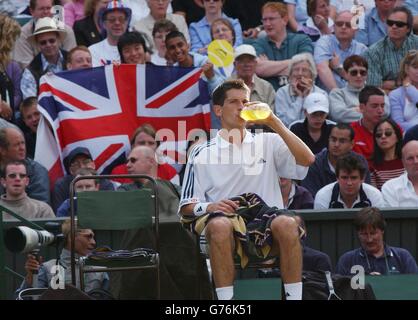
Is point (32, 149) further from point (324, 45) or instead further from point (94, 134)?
point (324, 45)

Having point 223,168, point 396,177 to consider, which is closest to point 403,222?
point 396,177

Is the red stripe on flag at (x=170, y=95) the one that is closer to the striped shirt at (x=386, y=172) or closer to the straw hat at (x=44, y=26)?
the straw hat at (x=44, y=26)

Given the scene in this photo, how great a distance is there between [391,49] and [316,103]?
189cm

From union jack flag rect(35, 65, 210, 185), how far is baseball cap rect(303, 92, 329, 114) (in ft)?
3.39

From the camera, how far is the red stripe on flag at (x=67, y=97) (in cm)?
1341

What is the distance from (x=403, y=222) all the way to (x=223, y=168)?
2.79 metres

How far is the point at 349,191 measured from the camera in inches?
485

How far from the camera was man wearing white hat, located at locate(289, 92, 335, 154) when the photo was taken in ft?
44.4

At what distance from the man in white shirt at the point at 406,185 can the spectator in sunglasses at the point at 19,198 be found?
3.18 meters

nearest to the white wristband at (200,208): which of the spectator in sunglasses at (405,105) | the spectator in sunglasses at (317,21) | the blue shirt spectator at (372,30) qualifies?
the spectator in sunglasses at (405,105)

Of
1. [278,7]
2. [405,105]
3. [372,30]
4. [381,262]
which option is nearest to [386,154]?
[405,105]

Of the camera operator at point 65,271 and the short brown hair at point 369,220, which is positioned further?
the short brown hair at point 369,220

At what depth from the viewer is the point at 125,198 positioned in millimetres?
10414

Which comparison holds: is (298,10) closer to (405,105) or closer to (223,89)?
(405,105)
